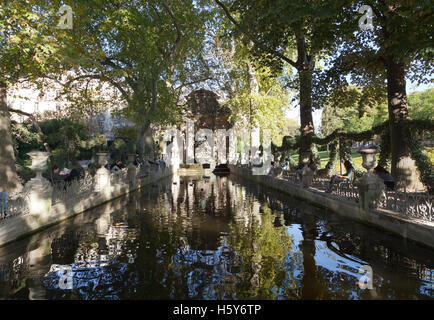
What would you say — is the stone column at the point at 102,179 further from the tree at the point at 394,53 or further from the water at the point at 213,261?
the tree at the point at 394,53

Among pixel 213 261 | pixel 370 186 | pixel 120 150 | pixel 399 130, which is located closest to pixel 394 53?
pixel 399 130

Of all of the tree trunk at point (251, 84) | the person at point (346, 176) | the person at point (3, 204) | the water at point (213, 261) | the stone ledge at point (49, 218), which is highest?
the tree trunk at point (251, 84)

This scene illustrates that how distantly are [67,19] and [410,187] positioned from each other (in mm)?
15383

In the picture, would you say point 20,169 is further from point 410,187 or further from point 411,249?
point 410,187

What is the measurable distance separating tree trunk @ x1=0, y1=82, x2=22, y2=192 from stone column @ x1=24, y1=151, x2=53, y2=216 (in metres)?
2.88

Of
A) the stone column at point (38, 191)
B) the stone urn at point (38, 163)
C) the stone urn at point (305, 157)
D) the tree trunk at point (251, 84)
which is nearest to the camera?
the stone column at point (38, 191)

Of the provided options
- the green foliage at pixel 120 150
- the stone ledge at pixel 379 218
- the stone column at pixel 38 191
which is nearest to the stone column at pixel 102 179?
the stone column at pixel 38 191

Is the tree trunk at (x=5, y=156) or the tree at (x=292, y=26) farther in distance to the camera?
the tree trunk at (x=5, y=156)

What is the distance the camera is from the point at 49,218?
9.30 metres

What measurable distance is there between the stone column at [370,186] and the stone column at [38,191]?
944cm

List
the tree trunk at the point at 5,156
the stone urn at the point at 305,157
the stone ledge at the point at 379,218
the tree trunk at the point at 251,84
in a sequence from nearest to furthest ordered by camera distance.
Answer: the stone ledge at the point at 379,218 < the tree trunk at the point at 5,156 < the stone urn at the point at 305,157 < the tree trunk at the point at 251,84

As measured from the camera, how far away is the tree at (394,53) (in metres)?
9.44
